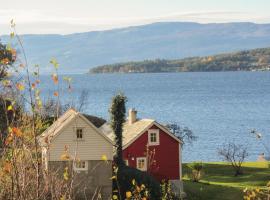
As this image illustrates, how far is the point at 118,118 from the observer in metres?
46.1

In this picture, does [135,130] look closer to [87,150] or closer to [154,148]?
[154,148]

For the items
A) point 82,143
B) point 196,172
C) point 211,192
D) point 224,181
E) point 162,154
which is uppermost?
point 82,143

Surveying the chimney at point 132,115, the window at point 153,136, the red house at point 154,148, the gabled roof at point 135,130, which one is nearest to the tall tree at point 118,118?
the gabled roof at point 135,130

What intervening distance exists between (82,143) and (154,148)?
9.01 metres

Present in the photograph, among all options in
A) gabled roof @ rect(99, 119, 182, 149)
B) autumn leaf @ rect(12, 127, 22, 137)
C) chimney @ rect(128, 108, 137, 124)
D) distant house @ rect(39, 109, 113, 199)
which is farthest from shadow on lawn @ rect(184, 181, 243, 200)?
autumn leaf @ rect(12, 127, 22, 137)

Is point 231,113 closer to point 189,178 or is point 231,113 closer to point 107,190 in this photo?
point 189,178

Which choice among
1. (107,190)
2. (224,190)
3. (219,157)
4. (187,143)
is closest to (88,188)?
(107,190)

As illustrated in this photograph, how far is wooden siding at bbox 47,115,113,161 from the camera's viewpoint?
1592 inches

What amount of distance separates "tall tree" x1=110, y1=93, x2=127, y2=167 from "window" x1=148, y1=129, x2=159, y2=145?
3.28 metres

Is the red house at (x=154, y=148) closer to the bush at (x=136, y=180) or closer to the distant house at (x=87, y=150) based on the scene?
the bush at (x=136, y=180)

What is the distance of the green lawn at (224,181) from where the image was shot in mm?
48500

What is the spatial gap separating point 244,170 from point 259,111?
325ft

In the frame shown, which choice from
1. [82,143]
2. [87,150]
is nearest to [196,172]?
[87,150]

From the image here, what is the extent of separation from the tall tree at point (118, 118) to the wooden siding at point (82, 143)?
3890 millimetres
